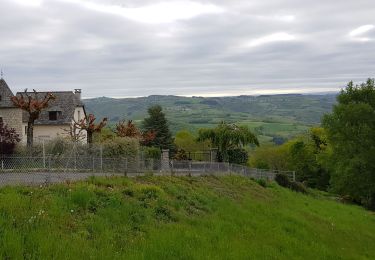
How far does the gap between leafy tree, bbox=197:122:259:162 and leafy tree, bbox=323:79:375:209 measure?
9006 millimetres

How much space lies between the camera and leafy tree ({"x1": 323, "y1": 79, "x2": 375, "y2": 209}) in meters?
51.4

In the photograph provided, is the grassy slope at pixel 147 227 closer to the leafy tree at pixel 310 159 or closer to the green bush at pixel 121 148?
the green bush at pixel 121 148

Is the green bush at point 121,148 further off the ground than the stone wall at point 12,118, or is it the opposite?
the stone wall at point 12,118

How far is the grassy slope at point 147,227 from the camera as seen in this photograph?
10250 mm

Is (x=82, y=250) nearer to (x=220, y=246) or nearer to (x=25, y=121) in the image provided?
(x=220, y=246)

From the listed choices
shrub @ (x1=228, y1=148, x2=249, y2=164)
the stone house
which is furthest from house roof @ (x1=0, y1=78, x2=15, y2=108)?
shrub @ (x1=228, y1=148, x2=249, y2=164)

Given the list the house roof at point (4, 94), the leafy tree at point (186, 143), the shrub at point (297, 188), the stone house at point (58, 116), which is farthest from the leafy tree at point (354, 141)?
the house roof at point (4, 94)

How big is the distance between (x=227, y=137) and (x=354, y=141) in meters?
13.7

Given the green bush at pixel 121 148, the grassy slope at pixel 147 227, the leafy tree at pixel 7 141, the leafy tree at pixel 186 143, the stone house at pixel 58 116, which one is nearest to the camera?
the grassy slope at pixel 147 227

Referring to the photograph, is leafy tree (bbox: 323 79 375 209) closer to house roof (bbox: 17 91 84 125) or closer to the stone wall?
house roof (bbox: 17 91 84 125)

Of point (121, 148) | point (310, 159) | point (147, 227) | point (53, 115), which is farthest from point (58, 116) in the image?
point (147, 227)

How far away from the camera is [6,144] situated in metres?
35.2

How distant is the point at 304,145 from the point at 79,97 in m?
39.0

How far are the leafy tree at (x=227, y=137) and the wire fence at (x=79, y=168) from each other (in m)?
21.8
